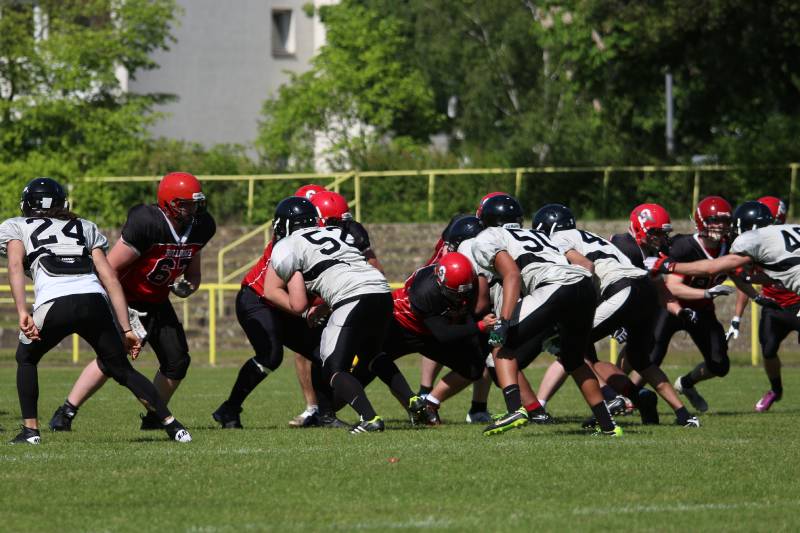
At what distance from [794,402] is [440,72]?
35529mm

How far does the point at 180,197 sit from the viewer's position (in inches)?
383

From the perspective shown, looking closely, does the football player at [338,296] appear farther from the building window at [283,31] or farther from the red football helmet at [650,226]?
the building window at [283,31]

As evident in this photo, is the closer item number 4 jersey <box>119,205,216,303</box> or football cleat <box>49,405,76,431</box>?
number 4 jersey <box>119,205,216,303</box>

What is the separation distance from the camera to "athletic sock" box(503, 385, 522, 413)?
9258mm

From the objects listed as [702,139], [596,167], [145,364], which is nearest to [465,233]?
[145,364]

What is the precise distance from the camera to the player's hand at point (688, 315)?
1180cm

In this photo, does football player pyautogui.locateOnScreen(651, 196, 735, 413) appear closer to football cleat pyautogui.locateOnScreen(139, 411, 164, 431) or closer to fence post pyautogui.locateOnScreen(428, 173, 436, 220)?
football cleat pyautogui.locateOnScreen(139, 411, 164, 431)

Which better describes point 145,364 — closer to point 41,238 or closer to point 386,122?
point 41,238

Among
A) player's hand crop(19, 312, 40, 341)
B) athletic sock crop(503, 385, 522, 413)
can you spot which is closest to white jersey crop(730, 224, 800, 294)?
athletic sock crop(503, 385, 522, 413)

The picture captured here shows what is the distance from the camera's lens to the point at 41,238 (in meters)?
8.91

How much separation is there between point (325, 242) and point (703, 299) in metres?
3.61

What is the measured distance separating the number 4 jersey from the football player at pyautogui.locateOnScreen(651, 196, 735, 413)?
4044 mm

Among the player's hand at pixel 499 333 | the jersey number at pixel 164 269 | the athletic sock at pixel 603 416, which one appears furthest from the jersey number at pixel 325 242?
the athletic sock at pixel 603 416

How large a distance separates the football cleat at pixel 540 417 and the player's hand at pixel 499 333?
110 centimetres
